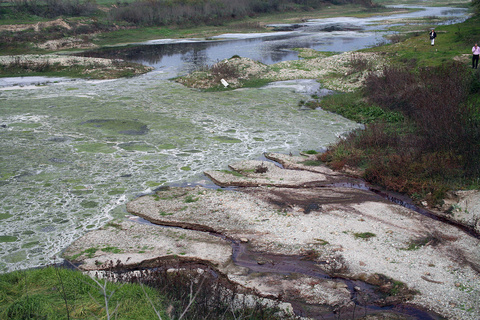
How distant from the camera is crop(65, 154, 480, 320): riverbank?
7527 mm

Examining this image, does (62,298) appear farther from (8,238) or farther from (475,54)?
(475,54)

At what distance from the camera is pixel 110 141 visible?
52.1 ft

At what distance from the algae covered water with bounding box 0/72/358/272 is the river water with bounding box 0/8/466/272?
4 cm

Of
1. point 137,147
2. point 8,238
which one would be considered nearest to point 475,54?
point 137,147

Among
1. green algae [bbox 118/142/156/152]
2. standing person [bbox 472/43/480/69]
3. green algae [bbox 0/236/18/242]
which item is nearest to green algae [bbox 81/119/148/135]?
green algae [bbox 118/142/156/152]

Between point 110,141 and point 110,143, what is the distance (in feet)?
0.77

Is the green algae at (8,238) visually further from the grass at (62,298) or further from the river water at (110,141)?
the grass at (62,298)

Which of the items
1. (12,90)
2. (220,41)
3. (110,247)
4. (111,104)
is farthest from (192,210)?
(220,41)

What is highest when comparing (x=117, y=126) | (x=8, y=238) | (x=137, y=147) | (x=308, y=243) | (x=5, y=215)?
(x=117, y=126)

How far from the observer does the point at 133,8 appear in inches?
2410

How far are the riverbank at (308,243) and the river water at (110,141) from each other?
1.16 meters

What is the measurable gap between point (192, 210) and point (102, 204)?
2.46m

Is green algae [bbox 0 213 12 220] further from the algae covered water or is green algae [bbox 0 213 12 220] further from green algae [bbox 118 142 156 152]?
green algae [bbox 118 142 156 152]

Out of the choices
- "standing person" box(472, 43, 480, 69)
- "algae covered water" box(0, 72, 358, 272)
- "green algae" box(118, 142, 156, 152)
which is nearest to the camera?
"algae covered water" box(0, 72, 358, 272)
